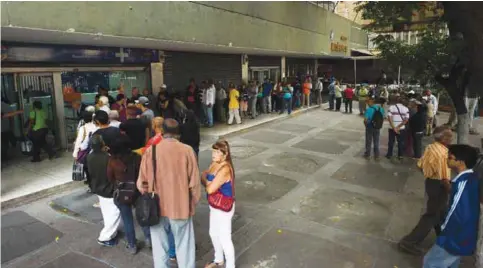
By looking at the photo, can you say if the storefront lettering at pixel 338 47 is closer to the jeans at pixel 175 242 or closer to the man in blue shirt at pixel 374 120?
the man in blue shirt at pixel 374 120

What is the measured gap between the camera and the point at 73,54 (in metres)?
8.81

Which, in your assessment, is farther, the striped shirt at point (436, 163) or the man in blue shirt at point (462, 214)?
the striped shirt at point (436, 163)

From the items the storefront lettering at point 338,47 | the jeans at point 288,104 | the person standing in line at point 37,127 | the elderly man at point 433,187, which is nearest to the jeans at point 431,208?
the elderly man at point 433,187

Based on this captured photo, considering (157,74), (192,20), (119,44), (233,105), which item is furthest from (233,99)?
(119,44)

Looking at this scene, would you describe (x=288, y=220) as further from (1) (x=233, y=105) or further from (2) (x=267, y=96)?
(2) (x=267, y=96)

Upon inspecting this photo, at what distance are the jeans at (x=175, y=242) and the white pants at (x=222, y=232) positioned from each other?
0.24 m

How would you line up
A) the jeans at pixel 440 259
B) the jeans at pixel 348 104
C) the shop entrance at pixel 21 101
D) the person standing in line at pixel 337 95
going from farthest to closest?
the person standing in line at pixel 337 95, the jeans at pixel 348 104, the shop entrance at pixel 21 101, the jeans at pixel 440 259

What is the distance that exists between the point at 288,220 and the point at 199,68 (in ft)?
29.4

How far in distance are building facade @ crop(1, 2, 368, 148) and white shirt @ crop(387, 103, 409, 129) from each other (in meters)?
4.99

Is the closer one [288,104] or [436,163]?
[436,163]

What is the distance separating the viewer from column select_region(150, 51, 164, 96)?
11.1 m

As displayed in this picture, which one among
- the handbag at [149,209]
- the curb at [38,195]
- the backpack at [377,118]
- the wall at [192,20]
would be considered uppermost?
the wall at [192,20]

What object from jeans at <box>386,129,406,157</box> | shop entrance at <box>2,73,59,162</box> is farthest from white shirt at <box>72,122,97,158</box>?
jeans at <box>386,129,406,157</box>

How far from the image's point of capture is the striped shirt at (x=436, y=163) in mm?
4203
